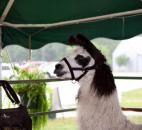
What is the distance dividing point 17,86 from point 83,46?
2.72m

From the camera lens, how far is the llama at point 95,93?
267 centimetres

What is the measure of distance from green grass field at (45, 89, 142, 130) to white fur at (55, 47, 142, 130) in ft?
12.3

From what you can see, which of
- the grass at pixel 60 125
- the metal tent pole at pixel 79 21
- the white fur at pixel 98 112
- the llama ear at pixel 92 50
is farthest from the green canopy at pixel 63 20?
the grass at pixel 60 125

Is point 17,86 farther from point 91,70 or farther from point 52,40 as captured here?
point 91,70

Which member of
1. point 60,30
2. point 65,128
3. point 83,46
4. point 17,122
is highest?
point 60,30

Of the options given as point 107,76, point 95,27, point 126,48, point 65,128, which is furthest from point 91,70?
point 126,48

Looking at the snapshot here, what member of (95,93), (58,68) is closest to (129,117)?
(58,68)

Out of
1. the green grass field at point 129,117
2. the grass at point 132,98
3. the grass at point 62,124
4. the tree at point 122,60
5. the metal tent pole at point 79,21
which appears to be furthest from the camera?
the tree at point 122,60

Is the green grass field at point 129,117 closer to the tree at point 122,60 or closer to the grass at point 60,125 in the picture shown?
the grass at point 60,125

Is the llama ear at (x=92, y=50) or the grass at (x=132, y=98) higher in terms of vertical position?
the llama ear at (x=92, y=50)

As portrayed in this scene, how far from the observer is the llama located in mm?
2670

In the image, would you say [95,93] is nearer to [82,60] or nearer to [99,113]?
[99,113]

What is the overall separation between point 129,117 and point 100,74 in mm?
6923

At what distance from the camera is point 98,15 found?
468 centimetres
